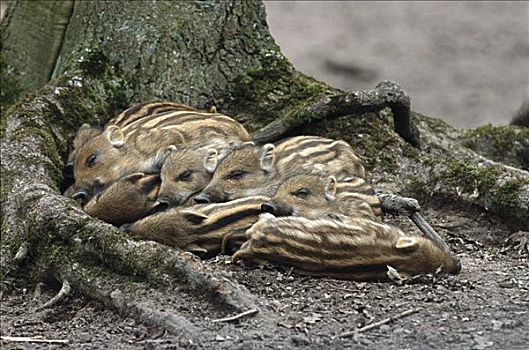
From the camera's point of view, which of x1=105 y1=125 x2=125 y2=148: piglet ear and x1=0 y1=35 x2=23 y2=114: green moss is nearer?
x1=105 y1=125 x2=125 y2=148: piglet ear

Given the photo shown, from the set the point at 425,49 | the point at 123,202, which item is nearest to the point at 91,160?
the point at 123,202

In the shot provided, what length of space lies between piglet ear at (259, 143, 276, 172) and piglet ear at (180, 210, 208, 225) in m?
0.59

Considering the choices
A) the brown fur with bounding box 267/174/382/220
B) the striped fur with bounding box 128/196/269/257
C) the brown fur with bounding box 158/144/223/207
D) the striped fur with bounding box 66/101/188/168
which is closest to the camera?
the striped fur with bounding box 128/196/269/257

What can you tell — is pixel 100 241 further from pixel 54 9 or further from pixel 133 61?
pixel 54 9

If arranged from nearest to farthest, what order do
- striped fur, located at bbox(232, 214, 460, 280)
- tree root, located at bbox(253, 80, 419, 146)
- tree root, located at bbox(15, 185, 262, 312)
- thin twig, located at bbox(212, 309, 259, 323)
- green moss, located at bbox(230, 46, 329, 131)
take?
thin twig, located at bbox(212, 309, 259, 323) → tree root, located at bbox(15, 185, 262, 312) → striped fur, located at bbox(232, 214, 460, 280) → tree root, located at bbox(253, 80, 419, 146) → green moss, located at bbox(230, 46, 329, 131)

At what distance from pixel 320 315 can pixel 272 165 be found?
4.53 feet

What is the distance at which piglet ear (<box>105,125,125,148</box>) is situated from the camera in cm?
568

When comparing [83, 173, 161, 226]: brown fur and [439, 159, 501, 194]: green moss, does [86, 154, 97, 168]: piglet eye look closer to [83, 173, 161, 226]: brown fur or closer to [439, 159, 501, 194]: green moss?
[83, 173, 161, 226]: brown fur

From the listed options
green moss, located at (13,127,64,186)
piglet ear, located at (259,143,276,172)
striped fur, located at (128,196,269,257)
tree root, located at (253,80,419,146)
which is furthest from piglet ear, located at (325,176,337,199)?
green moss, located at (13,127,64,186)

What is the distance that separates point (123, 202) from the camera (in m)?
5.27

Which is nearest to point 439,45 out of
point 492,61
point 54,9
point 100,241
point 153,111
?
point 492,61

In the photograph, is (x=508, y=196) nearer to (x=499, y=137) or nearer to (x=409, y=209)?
(x=409, y=209)

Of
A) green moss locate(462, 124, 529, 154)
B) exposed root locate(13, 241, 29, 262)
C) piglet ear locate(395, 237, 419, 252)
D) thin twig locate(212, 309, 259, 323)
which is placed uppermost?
piglet ear locate(395, 237, 419, 252)

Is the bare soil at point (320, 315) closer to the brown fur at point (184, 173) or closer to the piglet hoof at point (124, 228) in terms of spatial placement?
the piglet hoof at point (124, 228)
